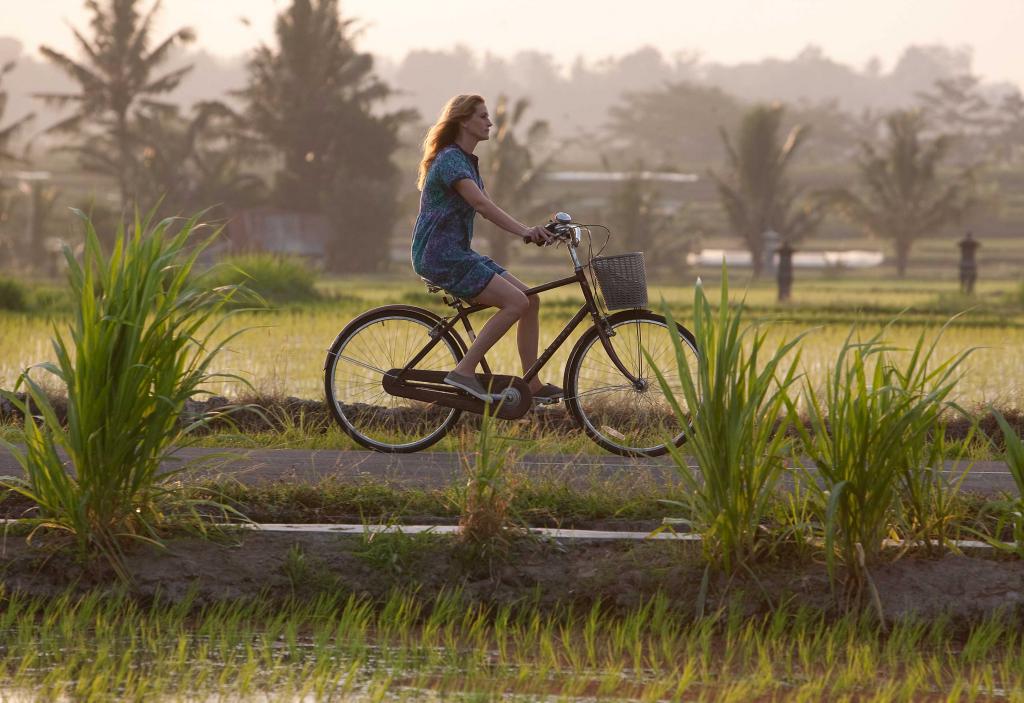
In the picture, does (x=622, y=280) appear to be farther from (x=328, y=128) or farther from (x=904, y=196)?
(x=904, y=196)

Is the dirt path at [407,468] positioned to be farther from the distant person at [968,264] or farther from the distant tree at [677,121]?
the distant tree at [677,121]

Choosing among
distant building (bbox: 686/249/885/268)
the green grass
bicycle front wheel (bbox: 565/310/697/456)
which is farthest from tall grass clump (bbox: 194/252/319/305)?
distant building (bbox: 686/249/885/268)

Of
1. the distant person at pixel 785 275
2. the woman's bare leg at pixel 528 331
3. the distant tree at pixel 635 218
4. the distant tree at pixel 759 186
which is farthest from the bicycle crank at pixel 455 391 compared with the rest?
the distant tree at pixel 759 186

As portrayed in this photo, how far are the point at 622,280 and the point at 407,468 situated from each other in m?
1.24

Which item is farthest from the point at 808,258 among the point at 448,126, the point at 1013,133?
the point at 448,126

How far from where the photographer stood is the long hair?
654cm

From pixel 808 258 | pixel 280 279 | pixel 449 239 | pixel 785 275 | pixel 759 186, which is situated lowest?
pixel 808 258

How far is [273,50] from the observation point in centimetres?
5038

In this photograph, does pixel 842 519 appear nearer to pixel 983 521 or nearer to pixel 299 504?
pixel 983 521

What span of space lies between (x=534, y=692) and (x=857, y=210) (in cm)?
4406

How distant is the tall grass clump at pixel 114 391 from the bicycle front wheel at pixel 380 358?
2.14 m

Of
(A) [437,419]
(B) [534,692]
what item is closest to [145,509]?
(B) [534,692]

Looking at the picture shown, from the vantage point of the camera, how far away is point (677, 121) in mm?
97562

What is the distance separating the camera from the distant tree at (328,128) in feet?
151
